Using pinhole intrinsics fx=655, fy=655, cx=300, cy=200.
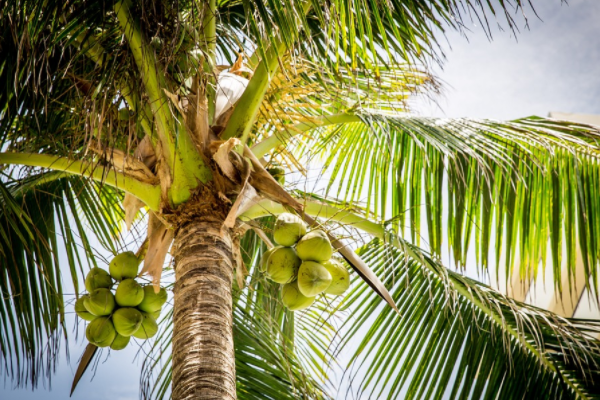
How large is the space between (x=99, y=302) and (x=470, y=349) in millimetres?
2006

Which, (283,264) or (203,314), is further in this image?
(283,264)

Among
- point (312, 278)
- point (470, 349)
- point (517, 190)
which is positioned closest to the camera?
point (312, 278)

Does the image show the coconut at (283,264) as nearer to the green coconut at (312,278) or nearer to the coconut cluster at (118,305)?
the green coconut at (312,278)

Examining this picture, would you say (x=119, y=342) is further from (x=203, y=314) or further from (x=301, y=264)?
(x=301, y=264)

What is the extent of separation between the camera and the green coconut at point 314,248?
2.31 metres

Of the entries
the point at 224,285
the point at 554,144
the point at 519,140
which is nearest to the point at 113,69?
the point at 224,285

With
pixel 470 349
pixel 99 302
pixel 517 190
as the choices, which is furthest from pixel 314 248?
pixel 517 190

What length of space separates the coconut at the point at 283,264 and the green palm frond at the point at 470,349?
1.03 m

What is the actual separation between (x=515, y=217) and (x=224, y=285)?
2037mm

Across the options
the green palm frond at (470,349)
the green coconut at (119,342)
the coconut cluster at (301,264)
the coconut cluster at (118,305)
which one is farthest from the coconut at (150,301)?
the green palm frond at (470,349)

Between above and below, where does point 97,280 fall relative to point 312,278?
above

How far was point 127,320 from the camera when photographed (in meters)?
2.37

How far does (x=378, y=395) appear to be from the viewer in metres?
3.44

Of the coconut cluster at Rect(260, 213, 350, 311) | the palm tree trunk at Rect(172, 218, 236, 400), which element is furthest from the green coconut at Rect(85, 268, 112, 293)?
the coconut cluster at Rect(260, 213, 350, 311)
